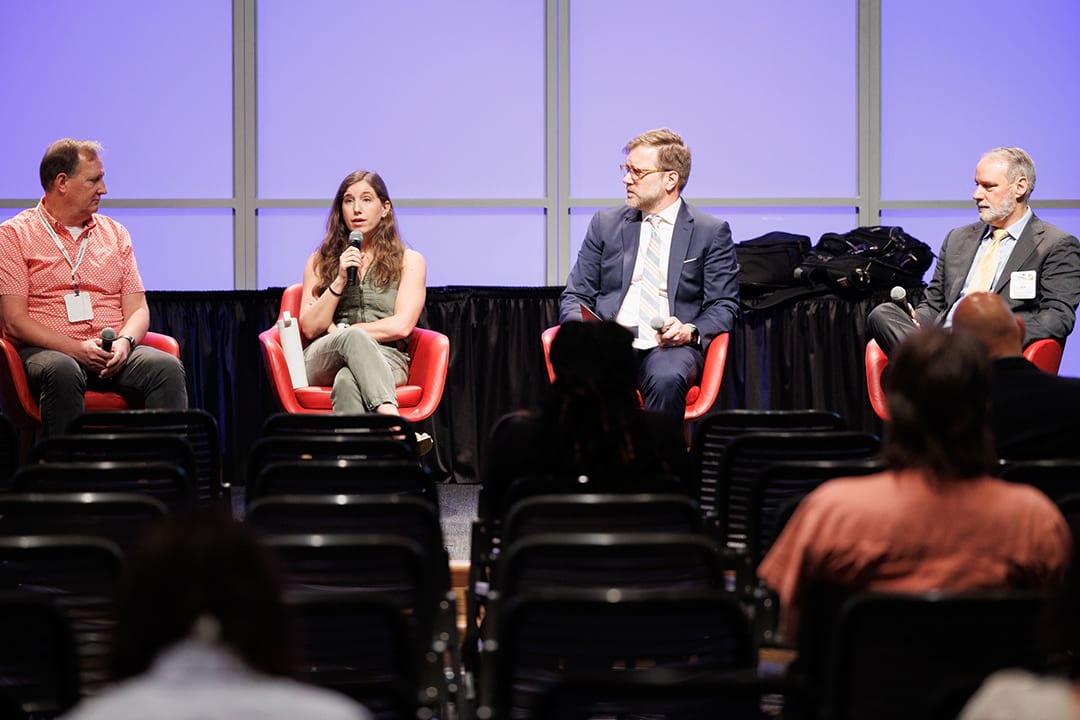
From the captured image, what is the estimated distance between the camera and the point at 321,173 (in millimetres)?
7516

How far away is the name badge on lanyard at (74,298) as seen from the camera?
5.32 m

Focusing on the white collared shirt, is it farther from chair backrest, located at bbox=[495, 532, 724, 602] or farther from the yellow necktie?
chair backrest, located at bbox=[495, 532, 724, 602]

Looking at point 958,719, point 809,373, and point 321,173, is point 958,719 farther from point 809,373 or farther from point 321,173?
point 321,173

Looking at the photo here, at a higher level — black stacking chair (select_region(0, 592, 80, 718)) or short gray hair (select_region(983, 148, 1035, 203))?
short gray hair (select_region(983, 148, 1035, 203))

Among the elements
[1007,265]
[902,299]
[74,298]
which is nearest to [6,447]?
[74,298]

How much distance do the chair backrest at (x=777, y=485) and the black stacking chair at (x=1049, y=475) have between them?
0.31 m

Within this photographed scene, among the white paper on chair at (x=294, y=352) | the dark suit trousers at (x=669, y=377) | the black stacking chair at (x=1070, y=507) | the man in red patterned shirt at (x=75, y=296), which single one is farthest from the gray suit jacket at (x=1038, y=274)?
the man in red patterned shirt at (x=75, y=296)

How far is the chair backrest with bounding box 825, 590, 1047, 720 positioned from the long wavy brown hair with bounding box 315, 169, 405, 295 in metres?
4.12

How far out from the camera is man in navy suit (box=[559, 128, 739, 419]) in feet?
18.3

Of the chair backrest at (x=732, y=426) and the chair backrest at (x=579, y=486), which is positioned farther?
the chair backrest at (x=732, y=426)

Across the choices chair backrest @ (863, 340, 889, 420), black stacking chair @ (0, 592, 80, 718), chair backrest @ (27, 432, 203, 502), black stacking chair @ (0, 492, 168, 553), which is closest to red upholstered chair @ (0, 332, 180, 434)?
chair backrest @ (27, 432, 203, 502)

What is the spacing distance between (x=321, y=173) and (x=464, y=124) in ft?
3.02

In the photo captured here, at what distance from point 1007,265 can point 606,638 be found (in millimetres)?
4309

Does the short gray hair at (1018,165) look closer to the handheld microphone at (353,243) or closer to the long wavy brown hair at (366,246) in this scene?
the long wavy brown hair at (366,246)
